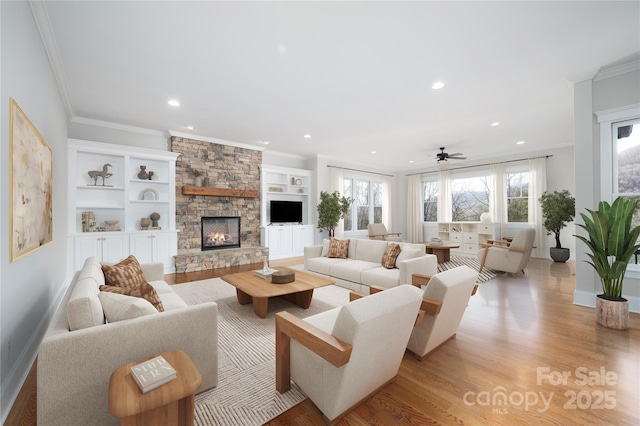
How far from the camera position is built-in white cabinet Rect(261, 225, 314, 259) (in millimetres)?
6988

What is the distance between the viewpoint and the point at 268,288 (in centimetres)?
321

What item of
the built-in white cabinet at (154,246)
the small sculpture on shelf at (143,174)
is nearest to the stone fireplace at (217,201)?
the built-in white cabinet at (154,246)

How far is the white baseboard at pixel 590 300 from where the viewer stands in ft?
Answer: 10.6

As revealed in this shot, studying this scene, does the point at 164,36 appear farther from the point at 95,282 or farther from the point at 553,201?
the point at 553,201

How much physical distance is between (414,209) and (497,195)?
2615mm

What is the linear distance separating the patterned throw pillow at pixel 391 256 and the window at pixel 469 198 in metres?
5.63

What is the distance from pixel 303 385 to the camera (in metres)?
1.74

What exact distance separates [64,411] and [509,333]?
353 centimetres

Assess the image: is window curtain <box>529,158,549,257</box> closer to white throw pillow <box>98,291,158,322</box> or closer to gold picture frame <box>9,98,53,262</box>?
white throw pillow <box>98,291,158,322</box>

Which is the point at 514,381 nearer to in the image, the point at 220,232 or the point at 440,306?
the point at 440,306

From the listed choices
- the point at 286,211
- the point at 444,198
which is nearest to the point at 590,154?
the point at 444,198

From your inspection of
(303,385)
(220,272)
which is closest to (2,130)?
(303,385)

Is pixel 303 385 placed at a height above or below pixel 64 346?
below

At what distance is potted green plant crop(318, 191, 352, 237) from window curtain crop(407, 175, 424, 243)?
322 cm
